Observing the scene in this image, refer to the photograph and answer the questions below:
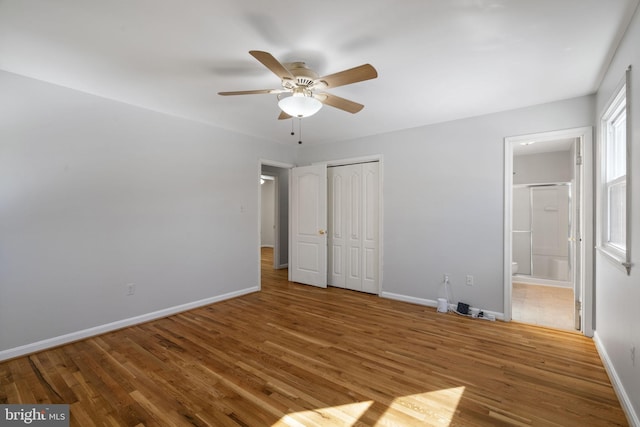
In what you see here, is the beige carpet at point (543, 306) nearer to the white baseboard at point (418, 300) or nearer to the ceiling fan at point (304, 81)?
the white baseboard at point (418, 300)

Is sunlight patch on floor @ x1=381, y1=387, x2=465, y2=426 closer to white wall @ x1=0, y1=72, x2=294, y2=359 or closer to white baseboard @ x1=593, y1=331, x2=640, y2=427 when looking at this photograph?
white baseboard @ x1=593, y1=331, x2=640, y2=427

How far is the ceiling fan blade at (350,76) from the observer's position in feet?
6.19

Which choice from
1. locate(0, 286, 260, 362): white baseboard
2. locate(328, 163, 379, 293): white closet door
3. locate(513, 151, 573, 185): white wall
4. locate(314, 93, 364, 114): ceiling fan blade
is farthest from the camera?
locate(513, 151, 573, 185): white wall

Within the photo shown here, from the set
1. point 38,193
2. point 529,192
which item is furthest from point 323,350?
point 529,192

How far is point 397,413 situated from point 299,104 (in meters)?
2.23

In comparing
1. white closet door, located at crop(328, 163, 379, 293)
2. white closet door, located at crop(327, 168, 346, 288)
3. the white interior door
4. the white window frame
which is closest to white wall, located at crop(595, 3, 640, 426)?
the white window frame

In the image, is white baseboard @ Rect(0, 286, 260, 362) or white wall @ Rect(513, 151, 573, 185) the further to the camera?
white wall @ Rect(513, 151, 573, 185)

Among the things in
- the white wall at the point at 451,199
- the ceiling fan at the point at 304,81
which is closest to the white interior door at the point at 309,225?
the white wall at the point at 451,199

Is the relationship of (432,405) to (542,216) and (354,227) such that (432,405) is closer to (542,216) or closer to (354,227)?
(354,227)

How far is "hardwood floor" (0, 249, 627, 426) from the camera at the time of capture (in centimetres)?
183

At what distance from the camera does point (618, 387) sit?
6.55 feet

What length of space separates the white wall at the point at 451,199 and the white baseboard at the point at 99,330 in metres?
2.68

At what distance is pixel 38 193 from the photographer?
8.79ft

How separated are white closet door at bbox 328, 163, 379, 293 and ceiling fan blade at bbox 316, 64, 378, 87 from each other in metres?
2.57
